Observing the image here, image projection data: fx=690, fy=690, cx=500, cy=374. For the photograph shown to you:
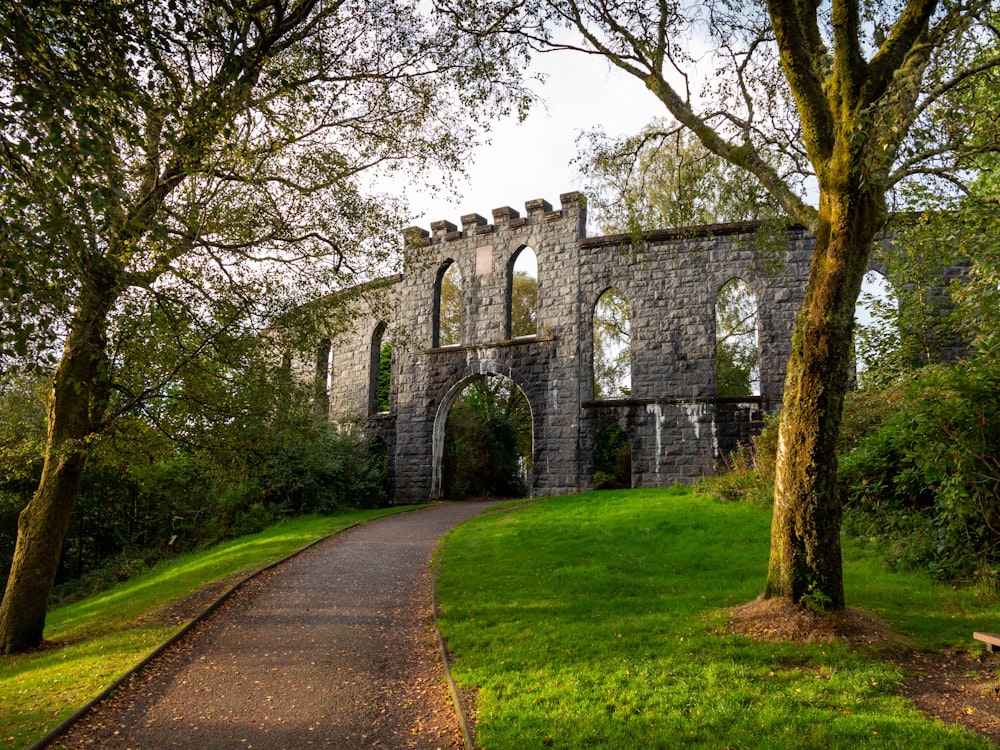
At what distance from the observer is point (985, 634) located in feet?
15.5

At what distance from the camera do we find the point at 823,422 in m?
5.94

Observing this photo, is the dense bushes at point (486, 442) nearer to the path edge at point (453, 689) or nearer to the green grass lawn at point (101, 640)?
the green grass lawn at point (101, 640)

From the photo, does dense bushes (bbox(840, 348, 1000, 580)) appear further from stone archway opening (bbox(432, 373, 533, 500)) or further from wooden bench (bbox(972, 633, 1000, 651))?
stone archway opening (bbox(432, 373, 533, 500))

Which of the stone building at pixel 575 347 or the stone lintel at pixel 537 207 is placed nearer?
the stone building at pixel 575 347

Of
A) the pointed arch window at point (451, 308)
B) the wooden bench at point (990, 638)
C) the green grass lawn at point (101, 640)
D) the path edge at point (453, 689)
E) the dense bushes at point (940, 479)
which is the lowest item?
the green grass lawn at point (101, 640)

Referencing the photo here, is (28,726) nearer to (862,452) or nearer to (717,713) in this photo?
(717,713)

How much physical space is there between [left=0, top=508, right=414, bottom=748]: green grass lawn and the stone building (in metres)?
4.21

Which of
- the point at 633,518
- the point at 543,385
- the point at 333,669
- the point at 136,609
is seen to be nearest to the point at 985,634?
the point at 333,669

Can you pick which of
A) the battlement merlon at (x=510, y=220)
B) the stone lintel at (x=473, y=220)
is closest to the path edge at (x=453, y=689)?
the battlement merlon at (x=510, y=220)

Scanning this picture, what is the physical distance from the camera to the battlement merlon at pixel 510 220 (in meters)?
18.4

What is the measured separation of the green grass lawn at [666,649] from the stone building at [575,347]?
633 centimetres

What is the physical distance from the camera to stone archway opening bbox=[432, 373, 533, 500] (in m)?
20.1

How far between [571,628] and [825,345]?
3.34m

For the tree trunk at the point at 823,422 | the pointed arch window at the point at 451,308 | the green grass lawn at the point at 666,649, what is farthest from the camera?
the pointed arch window at the point at 451,308
